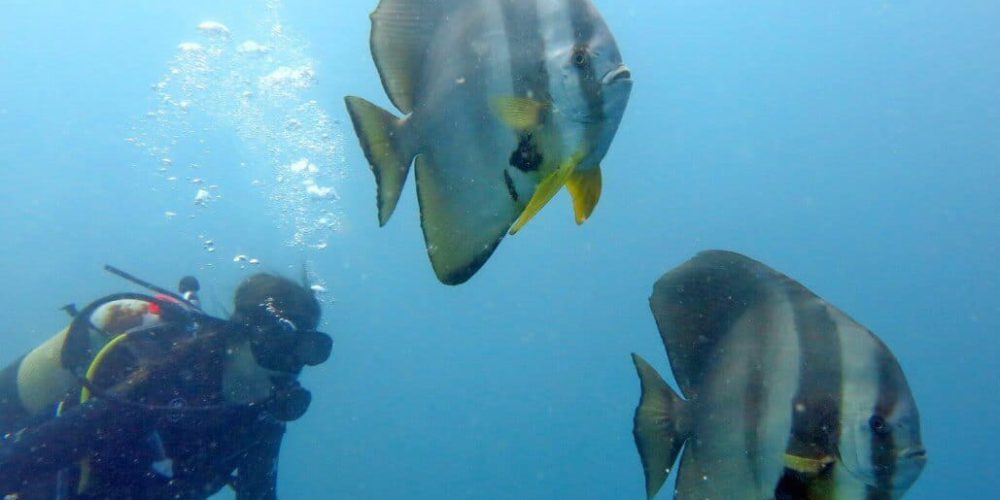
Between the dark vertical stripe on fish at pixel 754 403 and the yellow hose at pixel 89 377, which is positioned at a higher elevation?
the dark vertical stripe on fish at pixel 754 403

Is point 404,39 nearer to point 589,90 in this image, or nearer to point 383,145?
point 383,145

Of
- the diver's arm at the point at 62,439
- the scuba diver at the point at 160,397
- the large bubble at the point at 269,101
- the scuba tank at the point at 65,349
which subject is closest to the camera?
the diver's arm at the point at 62,439

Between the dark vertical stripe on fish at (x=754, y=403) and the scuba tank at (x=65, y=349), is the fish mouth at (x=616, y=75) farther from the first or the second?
the scuba tank at (x=65, y=349)

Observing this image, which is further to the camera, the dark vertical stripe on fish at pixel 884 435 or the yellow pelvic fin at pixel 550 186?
the dark vertical stripe on fish at pixel 884 435

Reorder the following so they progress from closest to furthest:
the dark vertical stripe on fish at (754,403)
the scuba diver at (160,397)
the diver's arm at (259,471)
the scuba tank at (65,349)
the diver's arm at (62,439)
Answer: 1. the dark vertical stripe on fish at (754,403)
2. the diver's arm at (62,439)
3. the scuba diver at (160,397)
4. the scuba tank at (65,349)
5. the diver's arm at (259,471)

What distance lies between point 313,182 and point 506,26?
2482 cm

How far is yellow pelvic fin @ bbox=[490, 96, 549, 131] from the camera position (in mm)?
1071

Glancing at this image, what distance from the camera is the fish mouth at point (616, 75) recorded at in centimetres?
105

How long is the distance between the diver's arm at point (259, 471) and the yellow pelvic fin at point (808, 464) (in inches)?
133

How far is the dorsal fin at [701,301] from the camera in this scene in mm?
1413

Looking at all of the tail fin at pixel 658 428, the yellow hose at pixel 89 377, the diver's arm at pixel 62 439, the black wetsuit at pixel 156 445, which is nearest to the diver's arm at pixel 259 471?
the black wetsuit at pixel 156 445

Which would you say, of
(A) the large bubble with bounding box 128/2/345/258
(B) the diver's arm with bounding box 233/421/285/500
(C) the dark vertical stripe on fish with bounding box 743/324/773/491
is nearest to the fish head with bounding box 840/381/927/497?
(C) the dark vertical stripe on fish with bounding box 743/324/773/491

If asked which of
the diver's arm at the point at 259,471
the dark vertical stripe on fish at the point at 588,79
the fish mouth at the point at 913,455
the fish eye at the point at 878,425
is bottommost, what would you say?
the diver's arm at the point at 259,471

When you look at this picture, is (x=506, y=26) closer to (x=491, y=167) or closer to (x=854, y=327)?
(x=491, y=167)
